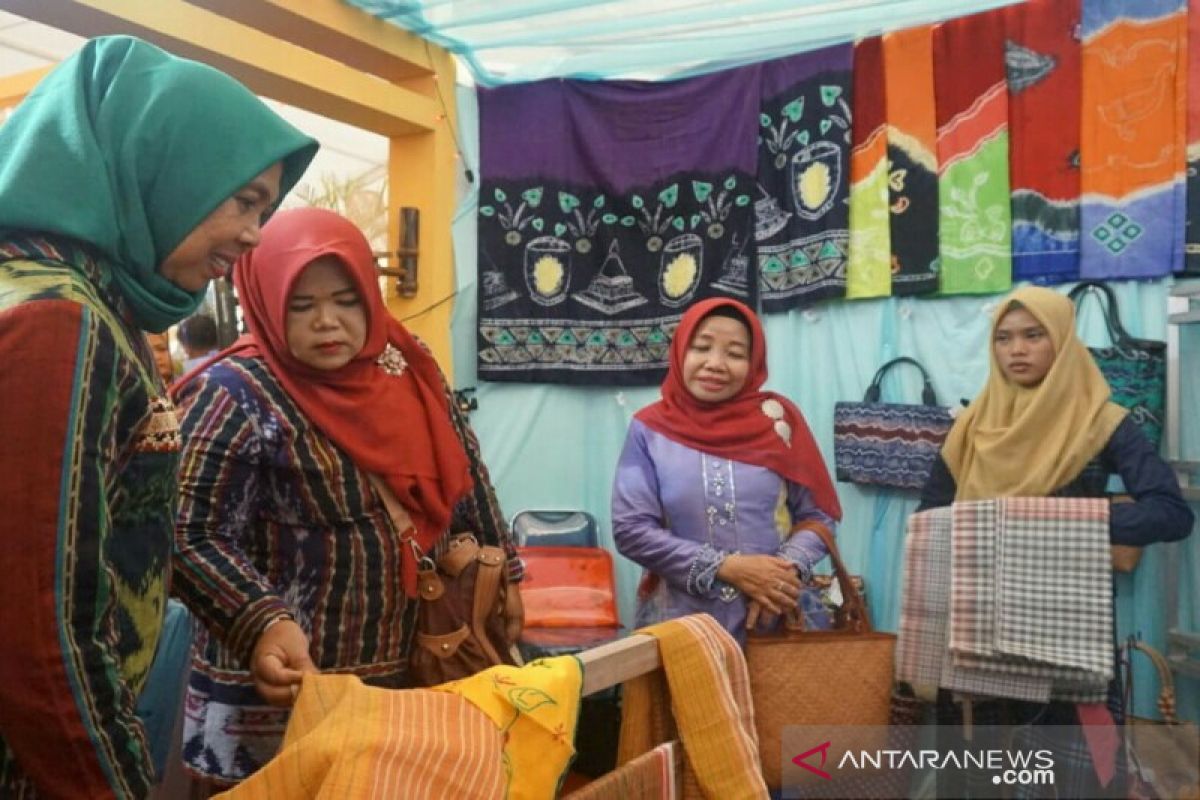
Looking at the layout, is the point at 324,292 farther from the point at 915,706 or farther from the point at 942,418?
the point at 942,418

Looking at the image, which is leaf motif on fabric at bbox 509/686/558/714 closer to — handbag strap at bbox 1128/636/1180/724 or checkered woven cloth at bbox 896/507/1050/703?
checkered woven cloth at bbox 896/507/1050/703

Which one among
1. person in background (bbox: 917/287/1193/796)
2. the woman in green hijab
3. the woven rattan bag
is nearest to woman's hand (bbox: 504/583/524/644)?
the woven rattan bag

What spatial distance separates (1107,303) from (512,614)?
2.06 m

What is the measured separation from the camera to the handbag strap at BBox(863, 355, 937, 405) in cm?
315

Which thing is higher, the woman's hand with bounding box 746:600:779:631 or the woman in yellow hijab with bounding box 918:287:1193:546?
the woman in yellow hijab with bounding box 918:287:1193:546

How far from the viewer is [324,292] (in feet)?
5.13

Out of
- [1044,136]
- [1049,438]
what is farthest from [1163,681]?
[1044,136]

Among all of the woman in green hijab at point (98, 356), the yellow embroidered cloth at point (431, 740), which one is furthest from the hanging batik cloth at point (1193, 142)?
the woman in green hijab at point (98, 356)

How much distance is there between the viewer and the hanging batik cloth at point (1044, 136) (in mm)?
2922

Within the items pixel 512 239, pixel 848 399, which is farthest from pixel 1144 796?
pixel 512 239

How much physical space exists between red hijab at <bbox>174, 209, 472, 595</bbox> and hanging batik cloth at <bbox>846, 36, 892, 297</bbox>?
1973 millimetres

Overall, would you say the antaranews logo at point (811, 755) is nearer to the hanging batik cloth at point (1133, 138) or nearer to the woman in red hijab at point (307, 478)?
the woman in red hijab at point (307, 478)

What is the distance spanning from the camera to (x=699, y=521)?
7.66 feet

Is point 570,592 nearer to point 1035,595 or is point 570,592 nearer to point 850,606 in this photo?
point 850,606
